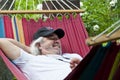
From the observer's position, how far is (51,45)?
3.60m

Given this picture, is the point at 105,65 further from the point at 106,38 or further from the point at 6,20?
the point at 6,20

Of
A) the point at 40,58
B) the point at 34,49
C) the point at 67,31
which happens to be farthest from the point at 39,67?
the point at 67,31

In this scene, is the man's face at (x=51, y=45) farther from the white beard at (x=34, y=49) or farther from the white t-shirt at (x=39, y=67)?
the white t-shirt at (x=39, y=67)

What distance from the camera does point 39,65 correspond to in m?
3.36

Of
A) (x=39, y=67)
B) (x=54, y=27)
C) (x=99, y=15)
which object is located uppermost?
(x=54, y=27)

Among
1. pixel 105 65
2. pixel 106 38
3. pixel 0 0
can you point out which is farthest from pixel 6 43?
pixel 0 0

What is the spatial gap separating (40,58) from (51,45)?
0.25 metres

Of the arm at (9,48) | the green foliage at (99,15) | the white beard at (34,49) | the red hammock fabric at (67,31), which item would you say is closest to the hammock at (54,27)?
the red hammock fabric at (67,31)

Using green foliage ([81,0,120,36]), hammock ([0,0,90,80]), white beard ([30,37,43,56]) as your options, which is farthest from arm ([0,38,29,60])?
green foliage ([81,0,120,36])

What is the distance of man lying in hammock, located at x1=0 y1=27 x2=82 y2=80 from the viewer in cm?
329

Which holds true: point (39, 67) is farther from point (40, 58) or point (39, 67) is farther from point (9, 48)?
point (9, 48)

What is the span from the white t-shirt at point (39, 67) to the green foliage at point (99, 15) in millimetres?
2035

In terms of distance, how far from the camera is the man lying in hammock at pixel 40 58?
329 centimetres

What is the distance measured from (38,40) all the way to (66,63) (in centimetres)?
34
